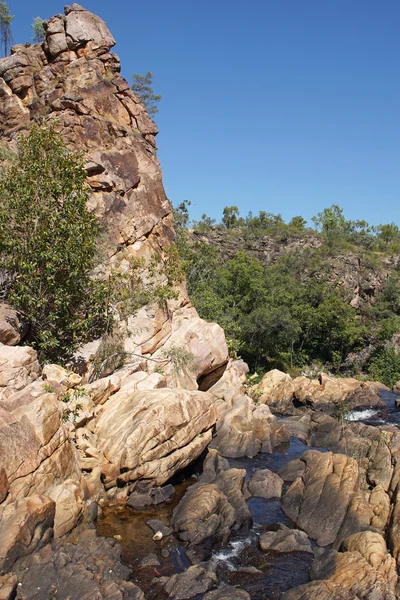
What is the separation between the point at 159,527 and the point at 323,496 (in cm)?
594

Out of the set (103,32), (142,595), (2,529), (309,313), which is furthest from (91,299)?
(309,313)

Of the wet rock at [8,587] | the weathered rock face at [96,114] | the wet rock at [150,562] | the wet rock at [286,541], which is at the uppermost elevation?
the weathered rock face at [96,114]

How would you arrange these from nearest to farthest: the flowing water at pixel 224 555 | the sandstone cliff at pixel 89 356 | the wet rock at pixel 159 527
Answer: the flowing water at pixel 224 555
the sandstone cliff at pixel 89 356
the wet rock at pixel 159 527

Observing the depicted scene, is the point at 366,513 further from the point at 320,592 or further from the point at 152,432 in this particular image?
the point at 152,432

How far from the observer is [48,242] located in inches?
855

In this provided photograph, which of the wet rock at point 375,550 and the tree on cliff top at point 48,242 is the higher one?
the tree on cliff top at point 48,242

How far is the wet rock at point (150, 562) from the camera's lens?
534 inches

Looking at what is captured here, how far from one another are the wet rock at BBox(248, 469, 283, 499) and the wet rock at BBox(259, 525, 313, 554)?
3.34 meters

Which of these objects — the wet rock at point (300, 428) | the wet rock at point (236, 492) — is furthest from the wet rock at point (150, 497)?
the wet rock at point (300, 428)

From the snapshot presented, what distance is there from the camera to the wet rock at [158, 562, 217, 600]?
40.2 feet

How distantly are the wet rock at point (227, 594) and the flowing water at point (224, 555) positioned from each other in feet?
1.32

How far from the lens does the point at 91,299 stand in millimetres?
23500

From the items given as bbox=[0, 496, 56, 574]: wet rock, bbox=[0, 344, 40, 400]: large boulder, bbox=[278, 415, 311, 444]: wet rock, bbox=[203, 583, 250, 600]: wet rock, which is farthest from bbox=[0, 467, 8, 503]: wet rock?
bbox=[278, 415, 311, 444]: wet rock

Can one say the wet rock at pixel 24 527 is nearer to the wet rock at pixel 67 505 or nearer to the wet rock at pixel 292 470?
the wet rock at pixel 67 505
